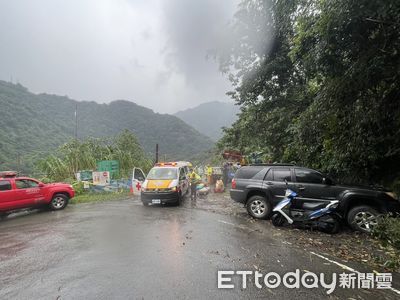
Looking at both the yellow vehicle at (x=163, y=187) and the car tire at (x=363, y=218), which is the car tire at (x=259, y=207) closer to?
the car tire at (x=363, y=218)

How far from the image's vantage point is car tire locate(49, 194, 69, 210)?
13312mm

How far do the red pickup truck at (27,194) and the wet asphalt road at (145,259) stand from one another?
2146mm

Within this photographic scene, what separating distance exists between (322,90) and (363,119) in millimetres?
1515

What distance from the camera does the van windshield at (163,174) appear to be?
13.9 metres

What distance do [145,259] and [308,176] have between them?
5625 millimetres

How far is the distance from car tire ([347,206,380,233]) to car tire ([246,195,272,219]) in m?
2.41

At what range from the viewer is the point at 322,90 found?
9.72 m

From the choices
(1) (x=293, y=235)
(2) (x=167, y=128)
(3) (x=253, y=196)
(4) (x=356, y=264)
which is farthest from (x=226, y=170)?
(2) (x=167, y=128)

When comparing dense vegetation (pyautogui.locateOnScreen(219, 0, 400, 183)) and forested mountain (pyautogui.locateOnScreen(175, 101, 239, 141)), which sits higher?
forested mountain (pyautogui.locateOnScreen(175, 101, 239, 141))

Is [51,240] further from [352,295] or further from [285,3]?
[285,3]

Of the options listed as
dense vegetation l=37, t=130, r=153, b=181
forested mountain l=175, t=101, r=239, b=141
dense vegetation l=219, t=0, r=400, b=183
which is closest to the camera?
dense vegetation l=219, t=0, r=400, b=183

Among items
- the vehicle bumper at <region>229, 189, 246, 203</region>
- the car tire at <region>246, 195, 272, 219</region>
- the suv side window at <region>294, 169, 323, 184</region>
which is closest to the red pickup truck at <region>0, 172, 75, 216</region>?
the vehicle bumper at <region>229, 189, 246, 203</region>

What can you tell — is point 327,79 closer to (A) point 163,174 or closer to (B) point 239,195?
(B) point 239,195

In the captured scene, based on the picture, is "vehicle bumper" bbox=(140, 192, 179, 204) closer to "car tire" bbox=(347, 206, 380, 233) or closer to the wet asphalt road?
the wet asphalt road
